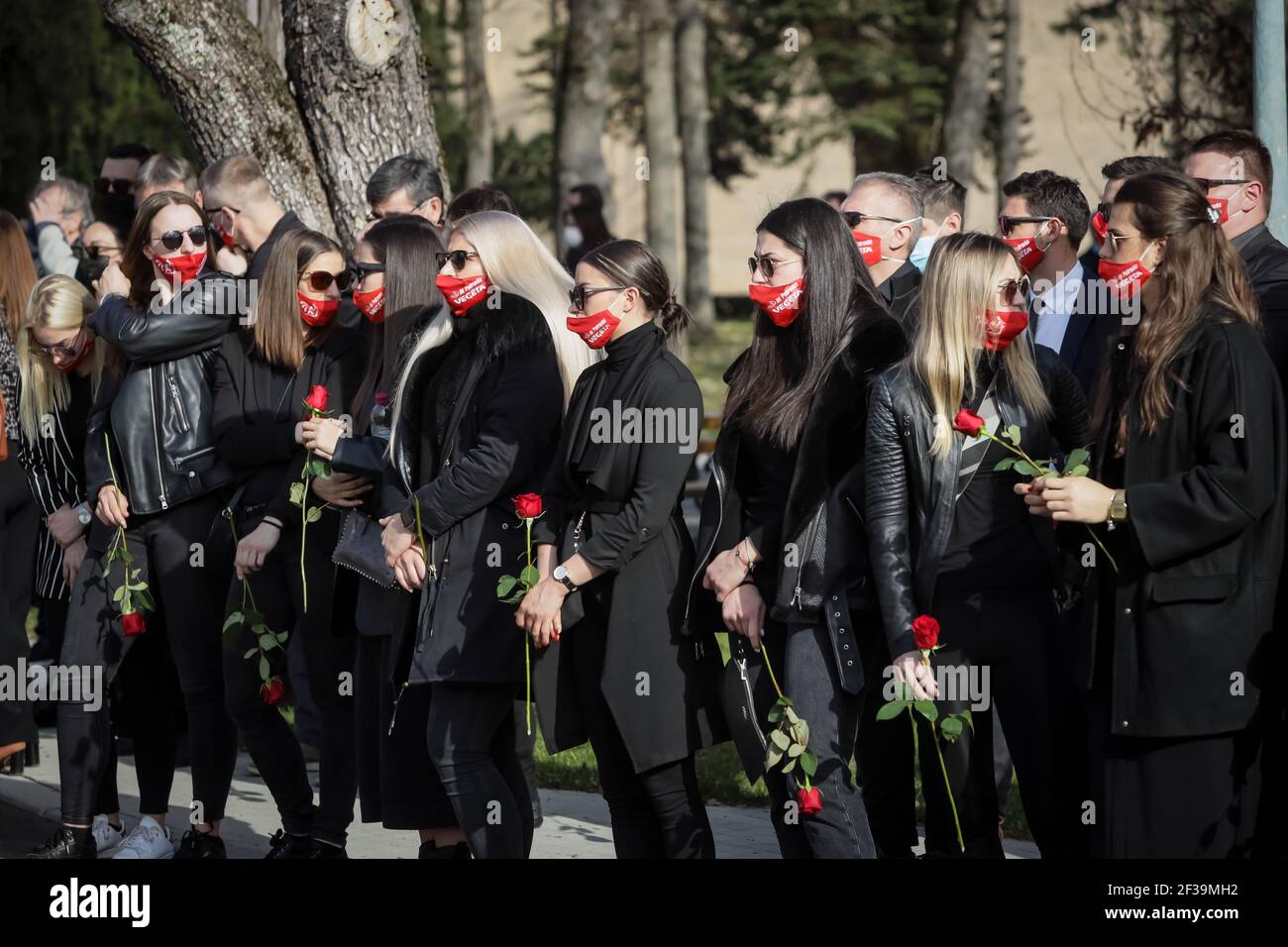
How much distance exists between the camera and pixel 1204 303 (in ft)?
14.4

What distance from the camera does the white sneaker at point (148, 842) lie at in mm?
6195

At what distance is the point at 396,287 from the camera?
5.77 m

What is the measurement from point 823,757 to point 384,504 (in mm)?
1704

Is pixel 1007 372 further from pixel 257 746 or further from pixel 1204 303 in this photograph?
pixel 257 746

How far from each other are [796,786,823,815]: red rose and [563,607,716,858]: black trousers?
1.56 ft

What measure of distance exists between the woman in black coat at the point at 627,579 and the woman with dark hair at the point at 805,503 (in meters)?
0.15

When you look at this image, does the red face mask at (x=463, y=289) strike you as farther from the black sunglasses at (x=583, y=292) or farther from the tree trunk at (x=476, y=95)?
the tree trunk at (x=476, y=95)

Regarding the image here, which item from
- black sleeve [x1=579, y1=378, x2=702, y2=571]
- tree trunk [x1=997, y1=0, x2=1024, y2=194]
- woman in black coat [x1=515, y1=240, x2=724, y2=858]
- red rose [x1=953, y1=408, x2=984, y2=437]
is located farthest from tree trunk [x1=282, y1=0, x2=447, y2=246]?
tree trunk [x1=997, y1=0, x2=1024, y2=194]

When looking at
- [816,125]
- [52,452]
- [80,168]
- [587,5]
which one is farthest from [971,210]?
[52,452]

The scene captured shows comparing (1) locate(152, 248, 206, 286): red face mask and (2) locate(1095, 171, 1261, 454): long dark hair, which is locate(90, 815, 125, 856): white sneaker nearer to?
(1) locate(152, 248, 206, 286): red face mask

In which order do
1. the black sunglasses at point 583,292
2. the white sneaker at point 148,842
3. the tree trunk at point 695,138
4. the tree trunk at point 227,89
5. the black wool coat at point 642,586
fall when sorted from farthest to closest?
the tree trunk at point 695,138, the tree trunk at point 227,89, the white sneaker at point 148,842, the black sunglasses at point 583,292, the black wool coat at point 642,586

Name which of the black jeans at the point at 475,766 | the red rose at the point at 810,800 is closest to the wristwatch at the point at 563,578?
the black jeans at the point at 475,766

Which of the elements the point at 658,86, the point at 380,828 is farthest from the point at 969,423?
the point at 658,86

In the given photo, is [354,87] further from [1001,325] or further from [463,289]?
[1001,325]
